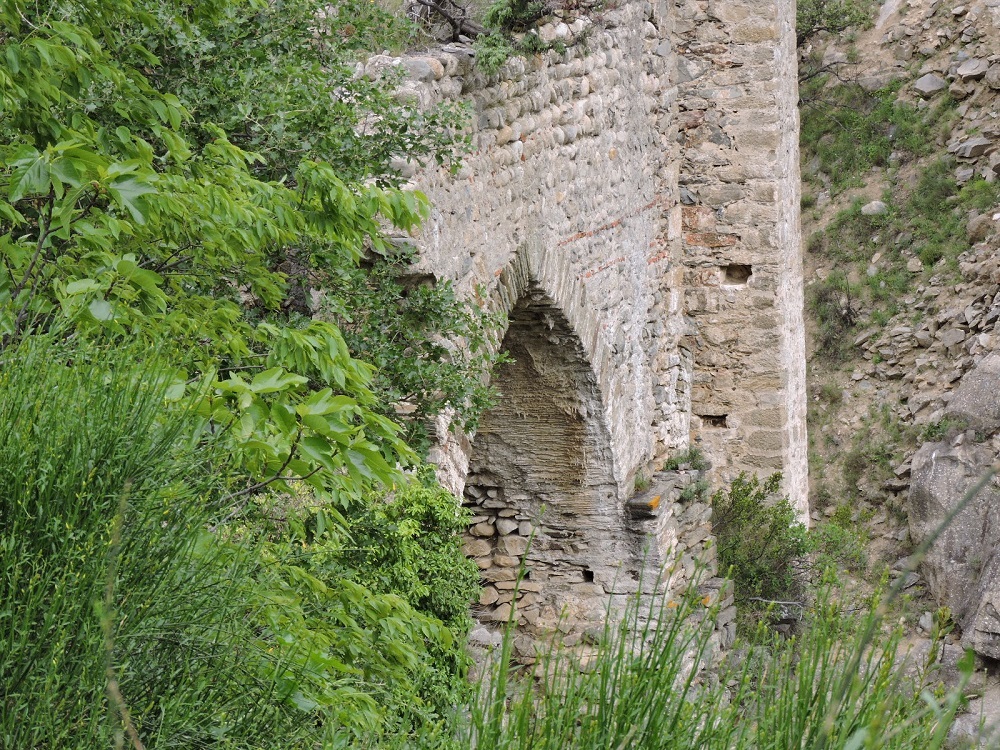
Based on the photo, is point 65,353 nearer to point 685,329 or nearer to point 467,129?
point 467,129

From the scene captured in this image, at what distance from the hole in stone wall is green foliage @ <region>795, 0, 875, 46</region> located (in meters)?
8.51

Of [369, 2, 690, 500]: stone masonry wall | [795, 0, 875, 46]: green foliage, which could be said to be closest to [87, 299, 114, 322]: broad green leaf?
[369, 2, 690, 500]: stone masonry wall

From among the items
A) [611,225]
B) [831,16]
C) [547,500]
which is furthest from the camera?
[831,16]

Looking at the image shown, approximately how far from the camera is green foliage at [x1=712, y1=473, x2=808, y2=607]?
8.82 meters

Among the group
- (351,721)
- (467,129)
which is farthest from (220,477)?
(467,129)

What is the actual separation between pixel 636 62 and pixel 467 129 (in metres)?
2.86

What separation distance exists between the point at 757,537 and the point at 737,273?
7.17 ft

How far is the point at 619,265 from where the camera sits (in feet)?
23.9

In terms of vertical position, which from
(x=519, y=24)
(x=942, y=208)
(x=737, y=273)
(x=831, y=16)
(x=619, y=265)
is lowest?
(x=619, y=265)

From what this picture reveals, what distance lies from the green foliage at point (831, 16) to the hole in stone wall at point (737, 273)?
8510mm

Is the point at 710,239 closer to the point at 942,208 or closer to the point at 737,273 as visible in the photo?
the point at 737,273

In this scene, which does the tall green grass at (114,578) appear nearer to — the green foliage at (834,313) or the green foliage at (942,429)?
the green foliage at (942,429)

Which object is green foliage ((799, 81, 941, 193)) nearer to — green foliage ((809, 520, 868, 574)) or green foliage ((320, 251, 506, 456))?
green foliage ((809, 520, 868, 574))

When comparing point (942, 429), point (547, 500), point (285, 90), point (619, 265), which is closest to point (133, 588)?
point (285, 90)
